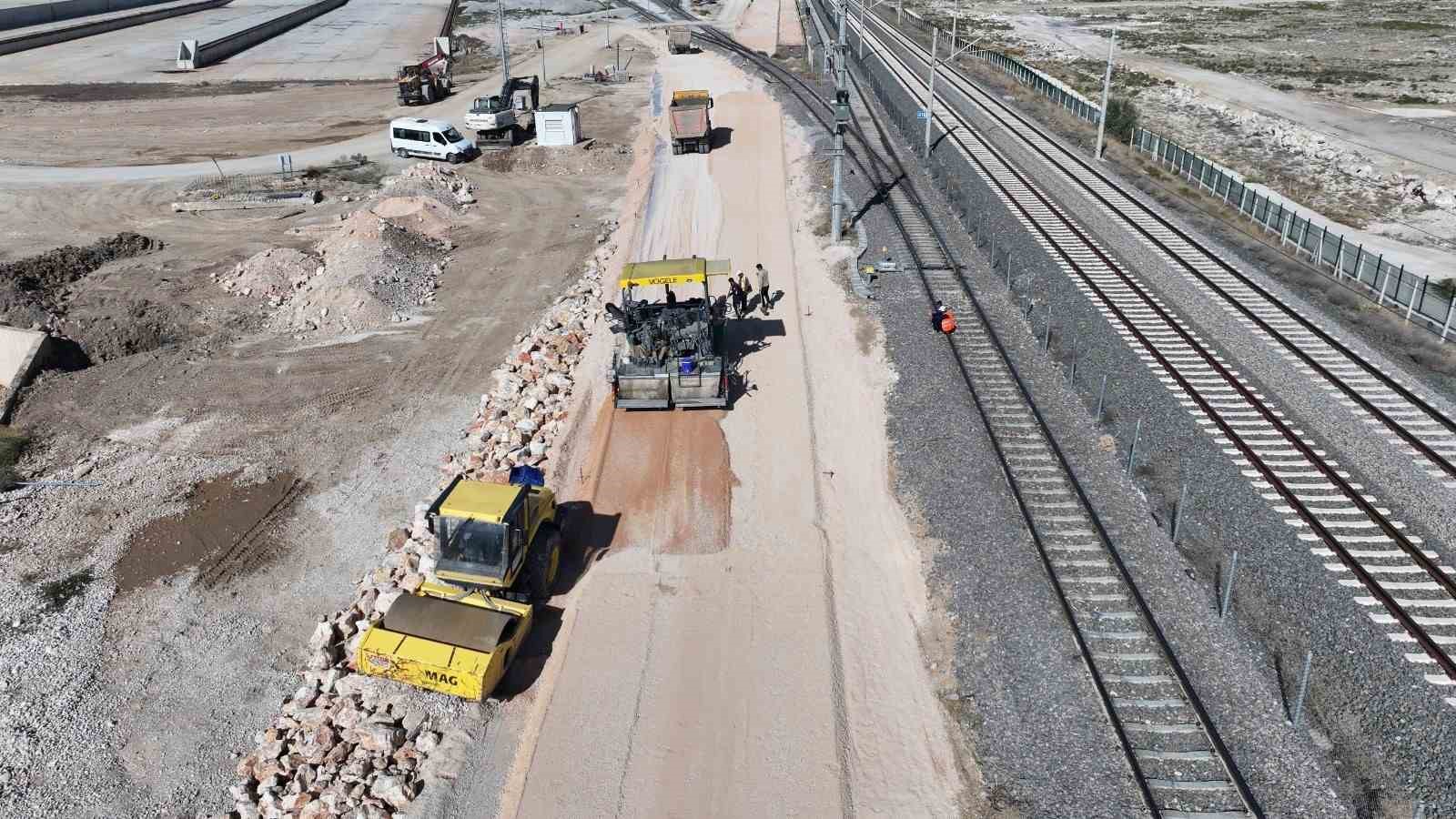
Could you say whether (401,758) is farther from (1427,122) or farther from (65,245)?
(1427,122)

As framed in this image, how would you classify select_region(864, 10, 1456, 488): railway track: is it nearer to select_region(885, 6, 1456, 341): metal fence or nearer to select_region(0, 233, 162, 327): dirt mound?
select_region(885, 6, 1456, 341): metal fence

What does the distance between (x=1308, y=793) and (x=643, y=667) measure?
848 centimetres

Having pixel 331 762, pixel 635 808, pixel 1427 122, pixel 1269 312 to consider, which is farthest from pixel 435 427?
pixel 1427 122

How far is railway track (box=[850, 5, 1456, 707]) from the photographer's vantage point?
14219mm

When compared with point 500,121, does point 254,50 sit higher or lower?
higher

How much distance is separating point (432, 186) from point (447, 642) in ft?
96.6

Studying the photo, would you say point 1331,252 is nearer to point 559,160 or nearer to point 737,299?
point 737,299

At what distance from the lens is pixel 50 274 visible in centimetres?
3162

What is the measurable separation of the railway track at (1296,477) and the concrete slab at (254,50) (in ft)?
191

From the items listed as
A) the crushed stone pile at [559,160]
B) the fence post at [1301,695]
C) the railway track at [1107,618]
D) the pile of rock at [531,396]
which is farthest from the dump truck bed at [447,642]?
the crushed stone pile at [559,160]

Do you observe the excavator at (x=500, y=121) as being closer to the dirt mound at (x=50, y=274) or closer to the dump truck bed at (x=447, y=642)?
the dirt mound at (x=50, y=274)

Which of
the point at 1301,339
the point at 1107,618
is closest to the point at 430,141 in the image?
the point at 1301,339

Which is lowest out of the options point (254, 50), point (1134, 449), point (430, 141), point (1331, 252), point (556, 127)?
point (1134, 449)

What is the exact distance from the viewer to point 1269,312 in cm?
2514
